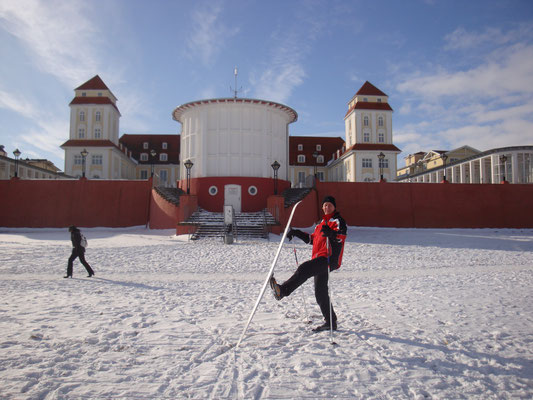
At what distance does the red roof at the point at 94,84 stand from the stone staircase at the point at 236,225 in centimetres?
3156

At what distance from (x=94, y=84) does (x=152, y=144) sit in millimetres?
10354

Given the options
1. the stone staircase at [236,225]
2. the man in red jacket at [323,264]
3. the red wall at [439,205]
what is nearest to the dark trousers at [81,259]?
the man in red jacket at [323,264]

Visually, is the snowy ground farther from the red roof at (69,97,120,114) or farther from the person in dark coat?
the red roof at (69,97,120,114)

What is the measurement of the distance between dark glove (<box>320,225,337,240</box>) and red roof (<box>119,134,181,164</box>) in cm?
4548

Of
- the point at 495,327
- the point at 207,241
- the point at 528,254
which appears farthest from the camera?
the point at 207,241

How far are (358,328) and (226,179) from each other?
67.0 feet

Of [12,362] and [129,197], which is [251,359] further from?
[129,197]

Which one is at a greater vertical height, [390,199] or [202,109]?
[202,109]

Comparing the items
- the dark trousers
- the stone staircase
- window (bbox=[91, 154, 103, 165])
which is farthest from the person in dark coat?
window (bbox=[91, 154, 103, 165])

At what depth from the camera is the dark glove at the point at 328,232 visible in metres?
4.66

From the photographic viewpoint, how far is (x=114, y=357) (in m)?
3.96

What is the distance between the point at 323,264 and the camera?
4.78 meters

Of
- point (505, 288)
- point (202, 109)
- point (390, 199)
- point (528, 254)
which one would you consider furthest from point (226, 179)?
point (505, 288)

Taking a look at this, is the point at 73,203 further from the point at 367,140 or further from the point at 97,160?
the point at 367,140
